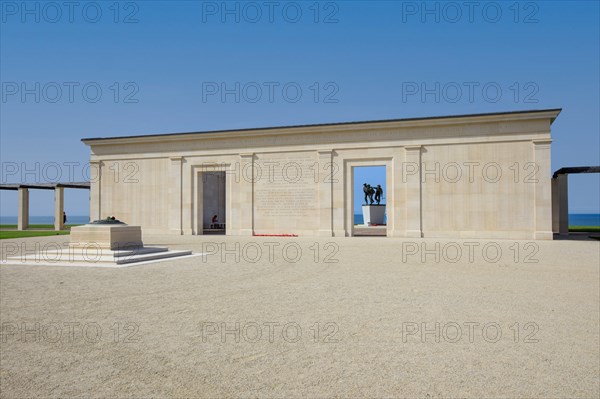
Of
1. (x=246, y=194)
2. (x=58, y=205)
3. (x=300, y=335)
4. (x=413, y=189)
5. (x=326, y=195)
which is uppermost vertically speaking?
(x=413, y=189)

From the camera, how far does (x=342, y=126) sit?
28.7m

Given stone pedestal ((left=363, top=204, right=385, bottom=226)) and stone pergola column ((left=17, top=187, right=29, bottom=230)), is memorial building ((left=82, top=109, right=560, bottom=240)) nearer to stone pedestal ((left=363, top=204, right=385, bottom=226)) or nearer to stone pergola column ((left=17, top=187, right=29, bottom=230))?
stone pergola column ((left=17, top=187, right=29, bottom=230))

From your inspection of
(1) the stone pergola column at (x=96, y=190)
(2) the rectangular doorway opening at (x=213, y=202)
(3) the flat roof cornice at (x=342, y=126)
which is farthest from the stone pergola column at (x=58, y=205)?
(2) the rectangular doorway opening at (x=213, y=202)

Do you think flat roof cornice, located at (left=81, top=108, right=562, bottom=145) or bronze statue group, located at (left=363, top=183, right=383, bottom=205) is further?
bronze statue group, located at (left=363, top=183, right=383, bottom=205)

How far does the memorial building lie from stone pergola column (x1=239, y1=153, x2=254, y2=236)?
70 millimetres

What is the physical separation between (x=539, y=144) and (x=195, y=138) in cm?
2240

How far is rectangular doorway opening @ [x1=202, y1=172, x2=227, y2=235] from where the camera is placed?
43.2 m

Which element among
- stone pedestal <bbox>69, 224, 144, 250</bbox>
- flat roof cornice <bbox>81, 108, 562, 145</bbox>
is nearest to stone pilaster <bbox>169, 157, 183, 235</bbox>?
flat roof cornice <bbox>81, 108, 562, 145</bbox>

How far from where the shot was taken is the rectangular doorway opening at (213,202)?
43188 mm

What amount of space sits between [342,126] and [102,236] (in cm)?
1739

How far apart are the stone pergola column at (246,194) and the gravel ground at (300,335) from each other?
62.9 ft

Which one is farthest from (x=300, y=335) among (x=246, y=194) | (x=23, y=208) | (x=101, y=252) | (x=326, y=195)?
(x=23, y=208)

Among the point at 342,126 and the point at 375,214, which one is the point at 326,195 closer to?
the point at 342,126

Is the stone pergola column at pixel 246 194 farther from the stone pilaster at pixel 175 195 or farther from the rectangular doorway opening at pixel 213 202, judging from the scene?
the rectangular doorway opening at pixel 213 202
